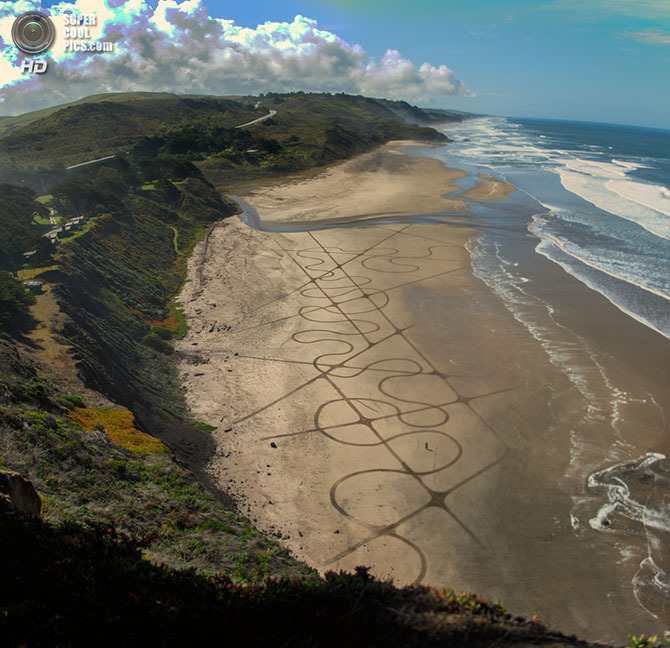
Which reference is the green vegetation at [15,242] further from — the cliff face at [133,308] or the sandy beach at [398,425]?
the sandy beach at [398,425]

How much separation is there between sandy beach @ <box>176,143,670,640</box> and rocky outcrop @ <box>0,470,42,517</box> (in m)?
8.19

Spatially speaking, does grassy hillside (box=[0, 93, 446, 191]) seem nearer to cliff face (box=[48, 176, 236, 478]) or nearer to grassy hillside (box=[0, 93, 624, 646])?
cliff face (box=[48, 176, 236, 478])

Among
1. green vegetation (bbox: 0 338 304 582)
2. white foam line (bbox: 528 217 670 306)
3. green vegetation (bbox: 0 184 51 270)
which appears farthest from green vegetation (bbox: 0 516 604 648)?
white foam line (bbox: 528 217 670 306)

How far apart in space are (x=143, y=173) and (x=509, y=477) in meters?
73.6

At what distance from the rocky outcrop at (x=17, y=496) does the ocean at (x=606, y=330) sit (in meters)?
17.2

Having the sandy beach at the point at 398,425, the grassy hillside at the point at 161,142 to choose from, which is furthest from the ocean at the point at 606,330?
the grassy hillside at the point at 161,142

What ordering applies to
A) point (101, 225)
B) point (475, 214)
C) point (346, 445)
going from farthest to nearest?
point (475, 214)
point (101, 225)
point (346, 445)

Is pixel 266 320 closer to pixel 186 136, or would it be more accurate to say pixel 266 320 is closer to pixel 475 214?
pixel 475 214

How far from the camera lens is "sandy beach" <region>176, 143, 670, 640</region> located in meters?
16.7

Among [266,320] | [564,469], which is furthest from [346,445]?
[266,320]

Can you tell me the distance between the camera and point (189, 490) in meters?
17.8

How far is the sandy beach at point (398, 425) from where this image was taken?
656 inches

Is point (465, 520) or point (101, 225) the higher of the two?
point (101, 225)

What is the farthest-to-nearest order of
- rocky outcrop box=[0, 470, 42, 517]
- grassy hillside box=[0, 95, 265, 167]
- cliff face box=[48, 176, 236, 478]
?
grassy hillside box=[0, 95, 265, 167], cliff face box=[48, 176, 236, 478], rocky outcrop box=[0, 470, 42, 517]
